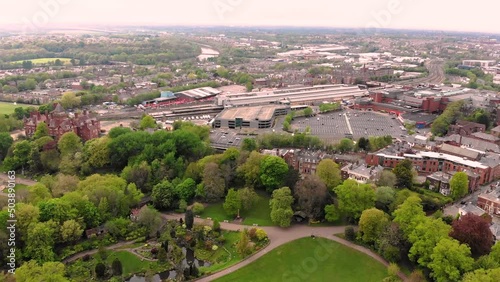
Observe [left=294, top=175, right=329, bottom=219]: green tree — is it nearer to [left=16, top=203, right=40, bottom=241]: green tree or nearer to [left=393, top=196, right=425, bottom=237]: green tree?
[left=393, top=196, right=425, bottom=237]: green tree

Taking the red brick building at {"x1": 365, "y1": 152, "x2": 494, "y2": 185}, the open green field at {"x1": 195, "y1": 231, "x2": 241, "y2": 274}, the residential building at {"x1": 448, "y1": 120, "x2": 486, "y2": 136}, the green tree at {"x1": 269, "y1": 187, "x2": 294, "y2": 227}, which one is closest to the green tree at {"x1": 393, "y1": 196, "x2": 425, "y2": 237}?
the green tree at {"x1": 269, "y1": 187, "x2": 294, "y2": 227}

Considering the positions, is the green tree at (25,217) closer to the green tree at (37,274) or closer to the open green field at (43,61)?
the green tree at (37,274)

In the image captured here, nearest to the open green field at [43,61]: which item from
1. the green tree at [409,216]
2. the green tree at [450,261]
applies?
the green tree at [409,216]

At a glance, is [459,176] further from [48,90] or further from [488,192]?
[48,90]

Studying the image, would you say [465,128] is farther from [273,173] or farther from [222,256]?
[222,256]

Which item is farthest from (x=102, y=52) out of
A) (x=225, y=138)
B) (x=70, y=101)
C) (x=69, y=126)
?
(x=225, y=138)
